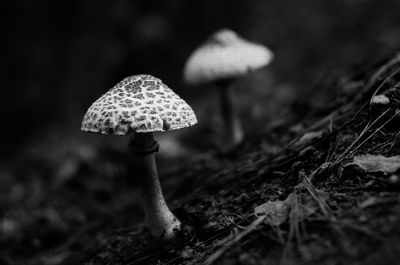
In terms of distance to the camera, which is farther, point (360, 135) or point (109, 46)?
point (109, 46)

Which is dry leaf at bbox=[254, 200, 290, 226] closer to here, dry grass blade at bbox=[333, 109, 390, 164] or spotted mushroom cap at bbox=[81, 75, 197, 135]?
dry grass blade at bbox=[333, 109, 390, 164]

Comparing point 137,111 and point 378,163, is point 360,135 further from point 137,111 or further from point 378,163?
point 137,111

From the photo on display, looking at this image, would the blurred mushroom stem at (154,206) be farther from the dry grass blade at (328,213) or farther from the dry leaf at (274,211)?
the dry grass blade at (328,213)

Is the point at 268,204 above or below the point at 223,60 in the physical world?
below

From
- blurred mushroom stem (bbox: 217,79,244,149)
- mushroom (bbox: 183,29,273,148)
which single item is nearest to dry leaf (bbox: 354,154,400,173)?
mushroom (bbox: 183,29,273,148)

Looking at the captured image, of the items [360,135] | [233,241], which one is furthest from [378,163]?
[233,241]
